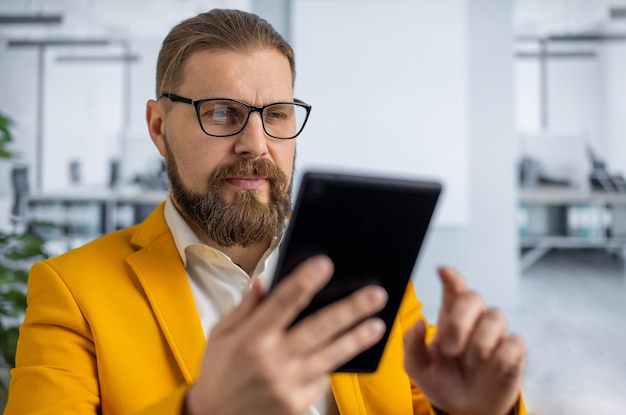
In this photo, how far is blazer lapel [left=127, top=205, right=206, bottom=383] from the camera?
967 mm

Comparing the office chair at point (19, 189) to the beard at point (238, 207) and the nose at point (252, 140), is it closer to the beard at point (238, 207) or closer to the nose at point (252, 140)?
the beard at point (238, 207)

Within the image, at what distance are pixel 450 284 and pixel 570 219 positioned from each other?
261 inches

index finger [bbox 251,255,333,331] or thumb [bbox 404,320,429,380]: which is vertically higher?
index finger [bbox 251,255,333,331]

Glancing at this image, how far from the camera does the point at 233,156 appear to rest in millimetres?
1096

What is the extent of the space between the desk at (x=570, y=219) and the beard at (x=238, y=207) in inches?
224

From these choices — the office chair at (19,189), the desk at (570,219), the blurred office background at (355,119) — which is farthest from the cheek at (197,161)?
the desk at (570,219)

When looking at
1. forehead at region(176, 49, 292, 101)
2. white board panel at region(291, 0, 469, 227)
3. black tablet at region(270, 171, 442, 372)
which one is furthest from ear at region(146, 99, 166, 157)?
white board panel at region(291, 0, 469, 227)

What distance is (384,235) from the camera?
0.66m

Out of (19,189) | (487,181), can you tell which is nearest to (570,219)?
(487,181)

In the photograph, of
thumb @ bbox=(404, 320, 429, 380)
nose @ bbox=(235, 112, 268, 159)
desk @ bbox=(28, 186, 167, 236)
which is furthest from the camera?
desk @ bbox=(28, 186, 167, 236)

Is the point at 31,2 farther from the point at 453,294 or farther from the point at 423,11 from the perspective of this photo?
the point at 453,294

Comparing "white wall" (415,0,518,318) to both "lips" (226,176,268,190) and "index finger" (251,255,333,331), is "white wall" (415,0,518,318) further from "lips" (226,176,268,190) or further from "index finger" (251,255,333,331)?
"index finger" (251,255,333,331)

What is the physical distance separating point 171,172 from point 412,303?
588 millimetres

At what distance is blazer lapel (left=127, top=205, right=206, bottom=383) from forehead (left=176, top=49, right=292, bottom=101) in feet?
1.00
